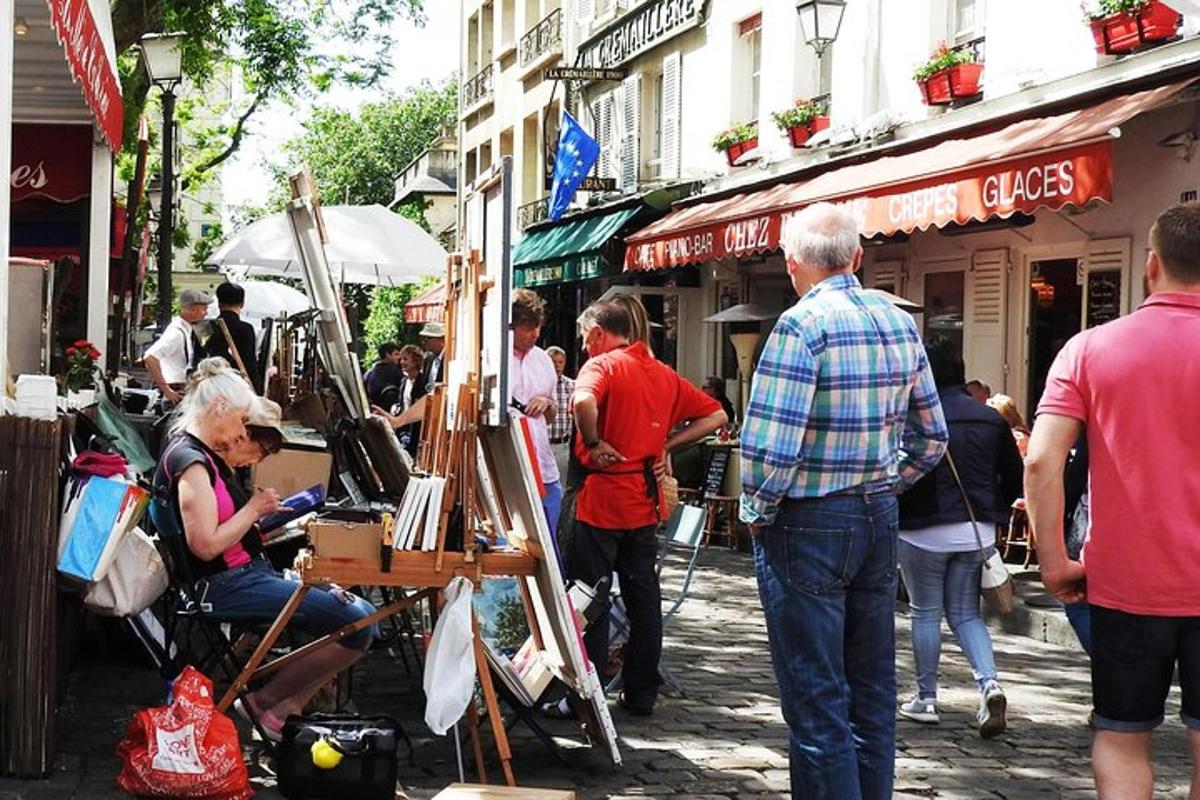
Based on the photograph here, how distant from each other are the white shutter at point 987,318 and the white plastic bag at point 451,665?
1089cm

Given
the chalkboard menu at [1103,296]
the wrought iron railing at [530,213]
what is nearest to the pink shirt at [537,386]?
the chalkboard menu at [1103,296]

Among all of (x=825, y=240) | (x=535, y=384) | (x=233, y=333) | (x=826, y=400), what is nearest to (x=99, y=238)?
(x=233, y=333)

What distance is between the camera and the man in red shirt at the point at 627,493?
7371 millimetres

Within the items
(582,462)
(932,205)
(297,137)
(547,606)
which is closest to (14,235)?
(932,205)

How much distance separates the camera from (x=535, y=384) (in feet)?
30.8

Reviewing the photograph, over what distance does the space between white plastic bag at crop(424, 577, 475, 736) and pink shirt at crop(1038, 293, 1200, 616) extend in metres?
2.34

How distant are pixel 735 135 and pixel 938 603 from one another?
48.8 ft

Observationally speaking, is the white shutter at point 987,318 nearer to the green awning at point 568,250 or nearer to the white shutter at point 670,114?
the green awning at point 568,250

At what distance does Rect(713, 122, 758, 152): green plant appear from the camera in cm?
2170

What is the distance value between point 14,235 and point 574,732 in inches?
358

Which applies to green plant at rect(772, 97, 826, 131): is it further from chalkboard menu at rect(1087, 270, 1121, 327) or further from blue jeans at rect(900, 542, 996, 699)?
blue jeans at rect(900, 542, 996, 699)

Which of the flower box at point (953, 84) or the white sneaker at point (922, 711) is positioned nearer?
the white sneaker at point (922, 711)

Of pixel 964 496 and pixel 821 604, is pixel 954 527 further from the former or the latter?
pixel 821 604

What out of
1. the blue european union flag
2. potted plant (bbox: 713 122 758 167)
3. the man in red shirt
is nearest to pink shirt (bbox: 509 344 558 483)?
the man in red shirt
